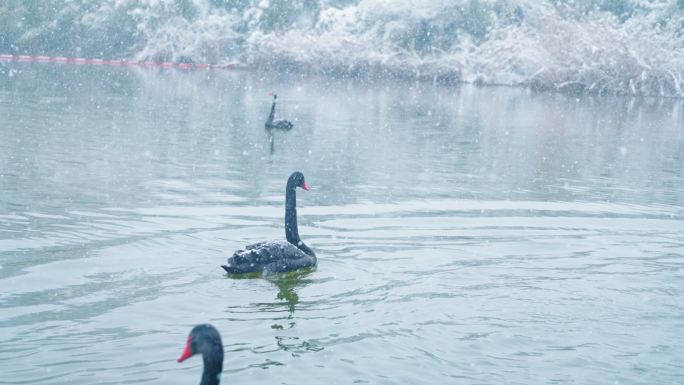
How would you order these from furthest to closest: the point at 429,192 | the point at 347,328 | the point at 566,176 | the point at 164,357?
1. the point at 566,176
2. the point at 429,192
3. the point at 347,328
4. the point at 164,357

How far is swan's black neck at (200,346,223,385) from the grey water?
1.65m

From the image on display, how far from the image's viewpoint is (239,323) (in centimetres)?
830

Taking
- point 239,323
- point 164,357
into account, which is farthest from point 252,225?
point 164,357

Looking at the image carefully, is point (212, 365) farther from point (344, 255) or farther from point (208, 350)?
point (344, 255)

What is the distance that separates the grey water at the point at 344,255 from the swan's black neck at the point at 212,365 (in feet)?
5.41

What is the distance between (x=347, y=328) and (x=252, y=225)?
4284 millimetres

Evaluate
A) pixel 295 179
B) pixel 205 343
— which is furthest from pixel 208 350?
pixel 295 179

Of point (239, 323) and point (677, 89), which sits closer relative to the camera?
point (239, 323)

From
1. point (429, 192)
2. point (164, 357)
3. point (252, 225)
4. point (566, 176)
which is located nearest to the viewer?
point (164, 357)

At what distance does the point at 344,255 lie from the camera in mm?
10930

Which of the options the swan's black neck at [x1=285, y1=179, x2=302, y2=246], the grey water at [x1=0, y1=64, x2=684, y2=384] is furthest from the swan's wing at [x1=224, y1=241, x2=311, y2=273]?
the swan's black neck at [x1=285, y1=179, x2=302, y2=246]

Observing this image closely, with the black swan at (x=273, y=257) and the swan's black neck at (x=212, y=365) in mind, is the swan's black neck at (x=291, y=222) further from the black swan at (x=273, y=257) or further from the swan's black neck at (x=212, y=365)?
the swan's black neck at (x=212, y=365)

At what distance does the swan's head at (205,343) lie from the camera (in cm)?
539

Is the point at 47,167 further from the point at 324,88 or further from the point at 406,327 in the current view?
the point at 324,88
